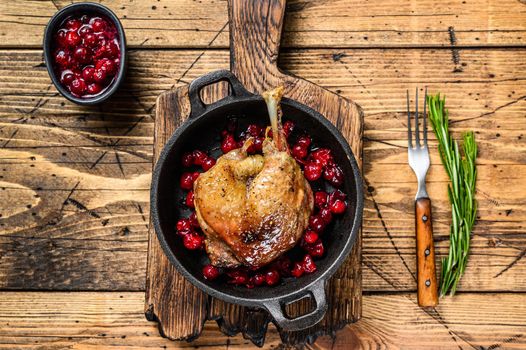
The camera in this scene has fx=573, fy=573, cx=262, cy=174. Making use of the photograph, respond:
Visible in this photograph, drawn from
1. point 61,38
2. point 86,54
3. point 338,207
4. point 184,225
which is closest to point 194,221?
point 184,225

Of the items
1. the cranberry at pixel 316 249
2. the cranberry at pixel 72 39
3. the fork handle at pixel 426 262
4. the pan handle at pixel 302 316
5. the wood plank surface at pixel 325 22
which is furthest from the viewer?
the wood plank surface at pixel 325 22

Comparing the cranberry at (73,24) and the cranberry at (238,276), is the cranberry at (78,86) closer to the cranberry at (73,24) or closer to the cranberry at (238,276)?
the cranberry at (73,24)

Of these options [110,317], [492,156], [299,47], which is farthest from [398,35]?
[110,317]

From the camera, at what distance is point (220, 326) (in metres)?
2.05

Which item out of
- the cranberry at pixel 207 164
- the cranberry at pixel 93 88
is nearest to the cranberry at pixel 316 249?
the cranberry at pixel 207 164

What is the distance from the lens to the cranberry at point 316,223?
1.88m

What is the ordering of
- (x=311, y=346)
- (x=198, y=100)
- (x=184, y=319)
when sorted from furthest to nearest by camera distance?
1. (x=311, y=346)
2. (x=184, y=319)
3. (x=198, y=100)

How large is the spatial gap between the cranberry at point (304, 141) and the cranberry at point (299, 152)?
1cm

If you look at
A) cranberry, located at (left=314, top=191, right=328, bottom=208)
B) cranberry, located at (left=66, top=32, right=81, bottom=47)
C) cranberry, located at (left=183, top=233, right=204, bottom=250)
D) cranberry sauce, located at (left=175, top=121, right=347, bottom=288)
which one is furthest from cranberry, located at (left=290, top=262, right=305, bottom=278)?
cranberry, located at (left=66, top=32, right=81, bottom=47)

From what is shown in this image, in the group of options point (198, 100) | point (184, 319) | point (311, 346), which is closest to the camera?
point (198, 100)

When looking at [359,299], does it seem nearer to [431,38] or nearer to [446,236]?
[446,236]

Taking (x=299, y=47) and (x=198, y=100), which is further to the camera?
(x=299, y=47)

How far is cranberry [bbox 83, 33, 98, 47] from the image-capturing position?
2.04 metres

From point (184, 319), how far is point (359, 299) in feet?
2.06
